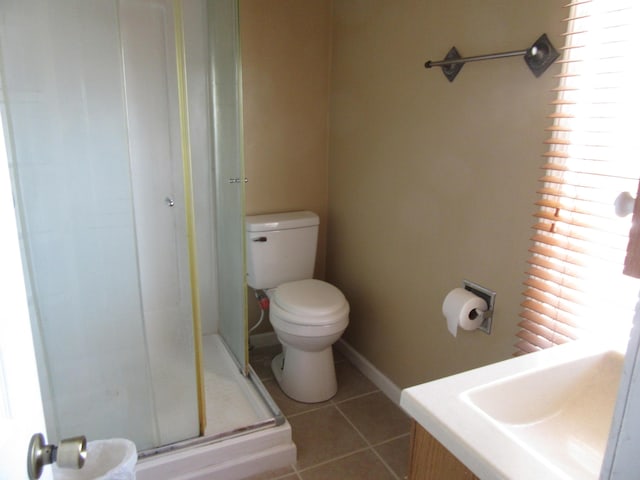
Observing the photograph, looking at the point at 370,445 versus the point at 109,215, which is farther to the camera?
the point at 370,445

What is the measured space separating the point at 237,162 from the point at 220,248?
0.63 meters

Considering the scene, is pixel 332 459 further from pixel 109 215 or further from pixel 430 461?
pixel 109 215

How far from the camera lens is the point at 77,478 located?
1.25m

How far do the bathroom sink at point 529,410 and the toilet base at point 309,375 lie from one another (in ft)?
4.60

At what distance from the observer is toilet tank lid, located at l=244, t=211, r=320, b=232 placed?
2486mm

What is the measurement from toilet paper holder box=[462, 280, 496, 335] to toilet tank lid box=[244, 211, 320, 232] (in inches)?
41.5

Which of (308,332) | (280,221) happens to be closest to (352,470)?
(308,332)

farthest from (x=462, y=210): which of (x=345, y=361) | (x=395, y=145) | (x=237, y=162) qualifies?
(x=345, y=361)

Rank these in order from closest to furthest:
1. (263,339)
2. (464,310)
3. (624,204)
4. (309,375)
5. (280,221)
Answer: (624,204)
(464,310)
(309,375)
(280,221)
(263,339)

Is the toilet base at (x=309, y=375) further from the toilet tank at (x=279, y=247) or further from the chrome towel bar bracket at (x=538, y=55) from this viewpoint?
the chrome towel bar bracket at (x=538, y=55)

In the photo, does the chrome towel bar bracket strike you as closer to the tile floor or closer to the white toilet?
the white toilet

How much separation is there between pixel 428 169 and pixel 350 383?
1.27 metres

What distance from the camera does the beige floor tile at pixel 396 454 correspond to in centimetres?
199

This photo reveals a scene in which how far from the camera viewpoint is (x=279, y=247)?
2.57 metres
